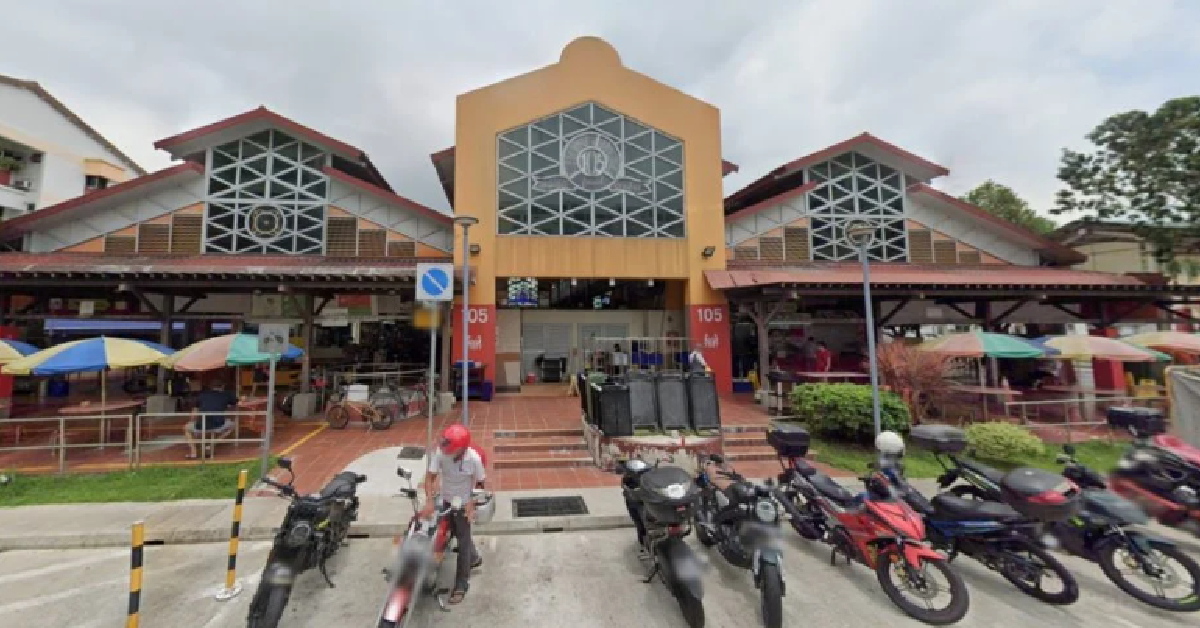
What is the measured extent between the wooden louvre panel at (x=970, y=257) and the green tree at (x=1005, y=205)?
518 inches

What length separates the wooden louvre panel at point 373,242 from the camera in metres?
12.6

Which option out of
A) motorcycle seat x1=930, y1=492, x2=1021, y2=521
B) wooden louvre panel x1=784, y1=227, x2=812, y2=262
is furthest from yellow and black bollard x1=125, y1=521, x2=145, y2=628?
wooden louvre panel x1=784, y1=227, x2=812, y2=262

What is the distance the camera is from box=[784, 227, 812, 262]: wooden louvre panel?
13.9 metres

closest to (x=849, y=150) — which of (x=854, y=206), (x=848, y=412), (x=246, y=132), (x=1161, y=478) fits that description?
(x=854, y=206)

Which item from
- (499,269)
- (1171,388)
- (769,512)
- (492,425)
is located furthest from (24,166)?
(1171,388)

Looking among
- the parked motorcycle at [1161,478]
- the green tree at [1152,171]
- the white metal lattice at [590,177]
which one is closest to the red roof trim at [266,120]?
the white metal lattice at [590,177]

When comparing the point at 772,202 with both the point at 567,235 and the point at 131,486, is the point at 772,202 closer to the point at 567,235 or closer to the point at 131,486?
the point at 567,235

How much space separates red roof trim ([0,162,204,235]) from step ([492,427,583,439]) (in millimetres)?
11573

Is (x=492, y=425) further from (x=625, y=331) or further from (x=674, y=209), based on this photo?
(x=674, y=209)

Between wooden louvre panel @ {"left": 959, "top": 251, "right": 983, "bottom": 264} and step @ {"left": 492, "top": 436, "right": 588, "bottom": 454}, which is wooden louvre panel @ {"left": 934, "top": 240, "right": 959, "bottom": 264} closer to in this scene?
wooden louvre panel @ {"left": 959, "top": 251, "right": 983, "bottom": 264}

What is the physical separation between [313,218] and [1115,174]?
82.3ft

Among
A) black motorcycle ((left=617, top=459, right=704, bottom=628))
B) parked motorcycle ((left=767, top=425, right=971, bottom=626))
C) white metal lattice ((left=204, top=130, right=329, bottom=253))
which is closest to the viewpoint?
black motorcycle ((left=617, top=459, right=704, bottom=628))

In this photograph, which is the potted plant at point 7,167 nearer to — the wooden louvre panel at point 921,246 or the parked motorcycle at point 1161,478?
the parked motorcycle at point 1161,478

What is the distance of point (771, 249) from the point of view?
545 inches
